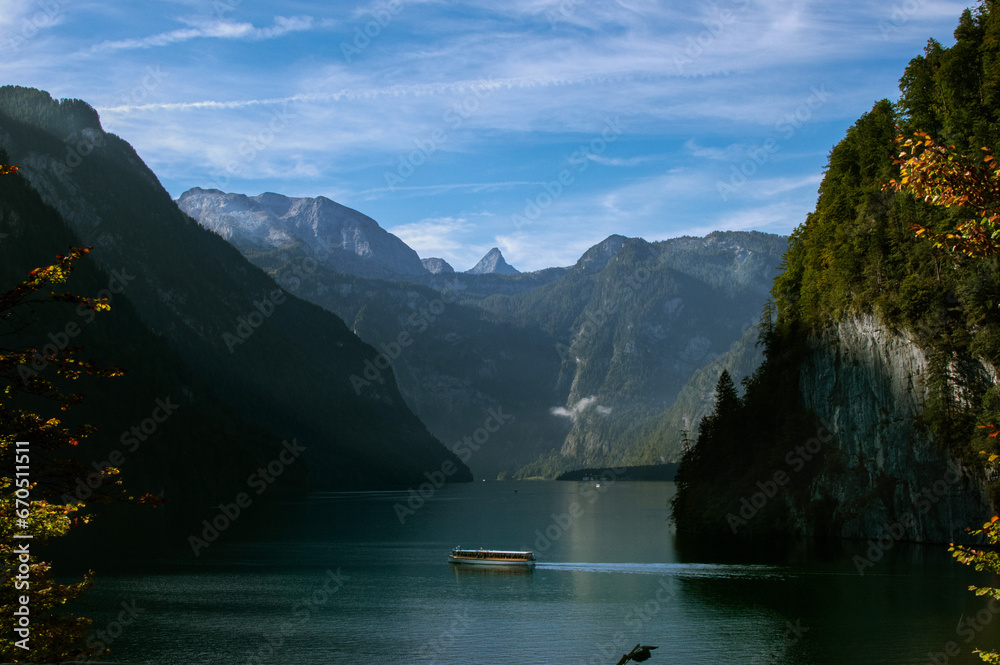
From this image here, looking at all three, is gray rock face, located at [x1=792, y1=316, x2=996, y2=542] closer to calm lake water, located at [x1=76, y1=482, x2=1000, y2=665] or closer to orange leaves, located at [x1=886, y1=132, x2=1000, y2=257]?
calm lake water, located at [x1=76, y1=482, x2=1000, y2=665]

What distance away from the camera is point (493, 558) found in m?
98.3

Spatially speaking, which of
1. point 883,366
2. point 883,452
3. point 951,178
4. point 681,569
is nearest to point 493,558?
point 681,569

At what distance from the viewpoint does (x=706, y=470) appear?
425 ft

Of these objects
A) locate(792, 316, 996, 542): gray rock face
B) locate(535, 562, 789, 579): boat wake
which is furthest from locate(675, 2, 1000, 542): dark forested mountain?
locate(535, 562, 789, 579): boat wake

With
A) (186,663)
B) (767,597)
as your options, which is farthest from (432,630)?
(767,597)

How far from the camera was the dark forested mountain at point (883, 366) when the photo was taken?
Result: 303 ft

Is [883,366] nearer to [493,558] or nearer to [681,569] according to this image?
[681,569]

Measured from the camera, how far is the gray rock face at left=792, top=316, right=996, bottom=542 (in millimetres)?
93250

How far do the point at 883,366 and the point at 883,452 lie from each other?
10713mm

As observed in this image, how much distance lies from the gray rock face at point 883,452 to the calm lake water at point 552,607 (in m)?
4.69

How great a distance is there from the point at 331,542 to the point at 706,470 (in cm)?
5947

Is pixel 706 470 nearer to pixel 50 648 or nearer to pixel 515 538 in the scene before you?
pixel 515 538

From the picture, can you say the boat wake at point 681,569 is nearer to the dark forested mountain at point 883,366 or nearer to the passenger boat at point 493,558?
the passenger boat at point 493,558

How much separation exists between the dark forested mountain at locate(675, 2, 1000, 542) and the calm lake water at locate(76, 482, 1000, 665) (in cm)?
799
